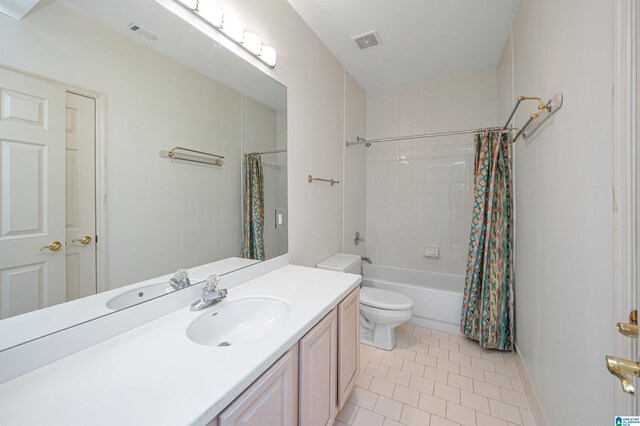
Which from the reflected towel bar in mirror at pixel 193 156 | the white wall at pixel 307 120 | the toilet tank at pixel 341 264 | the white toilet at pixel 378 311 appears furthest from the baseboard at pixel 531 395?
the reflected towel bar in mirror at pixel 193 156

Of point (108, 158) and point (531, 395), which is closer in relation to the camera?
point (108, 158)

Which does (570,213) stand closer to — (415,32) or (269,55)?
(269,55)

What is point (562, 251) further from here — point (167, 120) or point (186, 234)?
point (167, 120)

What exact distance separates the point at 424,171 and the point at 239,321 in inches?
103

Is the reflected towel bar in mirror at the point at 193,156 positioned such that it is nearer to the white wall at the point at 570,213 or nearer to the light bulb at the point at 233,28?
the light bulb at the point at 233,28

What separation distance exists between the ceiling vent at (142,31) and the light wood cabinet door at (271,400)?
129 cm

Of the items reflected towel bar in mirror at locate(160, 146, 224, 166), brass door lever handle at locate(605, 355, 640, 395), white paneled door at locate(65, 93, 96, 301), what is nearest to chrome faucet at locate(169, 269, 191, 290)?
white paneled door at locate(65, 93, 96, 301)

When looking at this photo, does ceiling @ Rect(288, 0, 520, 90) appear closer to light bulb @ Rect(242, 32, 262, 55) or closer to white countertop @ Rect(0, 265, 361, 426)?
light bulb @ Rect(242, 32, 262, 55)

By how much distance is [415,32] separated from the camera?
82.0 inches

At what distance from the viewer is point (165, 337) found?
84cm

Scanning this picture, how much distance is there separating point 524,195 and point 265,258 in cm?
183

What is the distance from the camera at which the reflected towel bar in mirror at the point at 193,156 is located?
1.09m

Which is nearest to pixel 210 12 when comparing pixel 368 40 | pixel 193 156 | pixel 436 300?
pixel 193 156

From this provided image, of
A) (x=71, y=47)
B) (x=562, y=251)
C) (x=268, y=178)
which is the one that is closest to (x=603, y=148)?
(x=562, y=251)
